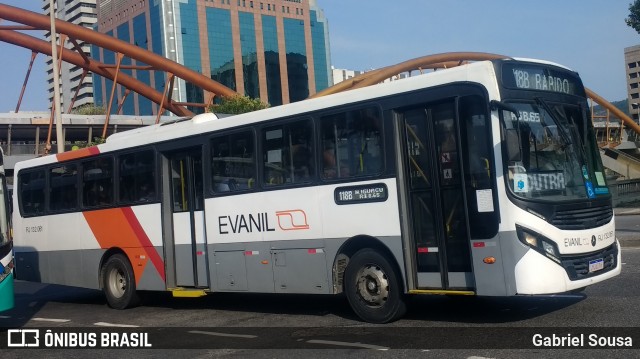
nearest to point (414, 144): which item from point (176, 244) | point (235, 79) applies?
point (176, 244)

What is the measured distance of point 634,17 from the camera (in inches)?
1877

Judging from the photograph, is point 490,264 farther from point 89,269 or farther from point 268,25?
point 268,25

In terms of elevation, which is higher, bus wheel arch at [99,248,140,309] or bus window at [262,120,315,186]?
bus window at [262,120,315,186]

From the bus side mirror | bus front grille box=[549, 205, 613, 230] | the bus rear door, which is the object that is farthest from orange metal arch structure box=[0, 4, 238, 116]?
the bus side mirror

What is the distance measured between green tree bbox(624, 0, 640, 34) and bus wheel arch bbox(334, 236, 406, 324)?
141ft

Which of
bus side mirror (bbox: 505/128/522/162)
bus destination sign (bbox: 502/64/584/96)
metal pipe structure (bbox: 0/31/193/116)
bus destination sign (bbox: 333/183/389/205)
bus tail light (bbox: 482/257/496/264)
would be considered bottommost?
bus tail light (bbox: 482/257/496/264)

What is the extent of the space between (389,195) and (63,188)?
8620 mm

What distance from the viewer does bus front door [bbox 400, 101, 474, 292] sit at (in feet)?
30.6

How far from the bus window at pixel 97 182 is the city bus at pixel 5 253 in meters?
2.77

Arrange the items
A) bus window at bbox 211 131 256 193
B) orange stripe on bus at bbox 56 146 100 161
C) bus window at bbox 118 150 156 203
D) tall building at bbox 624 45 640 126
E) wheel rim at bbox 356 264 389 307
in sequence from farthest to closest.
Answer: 1. tall building at bbox 624 45 640 126
2. orange stripe on bus at bbox 56 146 100 161
3. bus window at bbox 118 150 156 203
4. bus window at bbox 211 131 256 193
5. wheel rim at bbox 356 264 389 307

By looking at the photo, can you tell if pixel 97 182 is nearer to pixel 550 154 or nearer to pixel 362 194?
pixel 362 194

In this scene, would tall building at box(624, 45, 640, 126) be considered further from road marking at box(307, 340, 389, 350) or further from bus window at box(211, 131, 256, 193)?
road marking at box(307, 340, 389, 350)

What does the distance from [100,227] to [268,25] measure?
138165 millimetres

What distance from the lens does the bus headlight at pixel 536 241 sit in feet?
28.7
